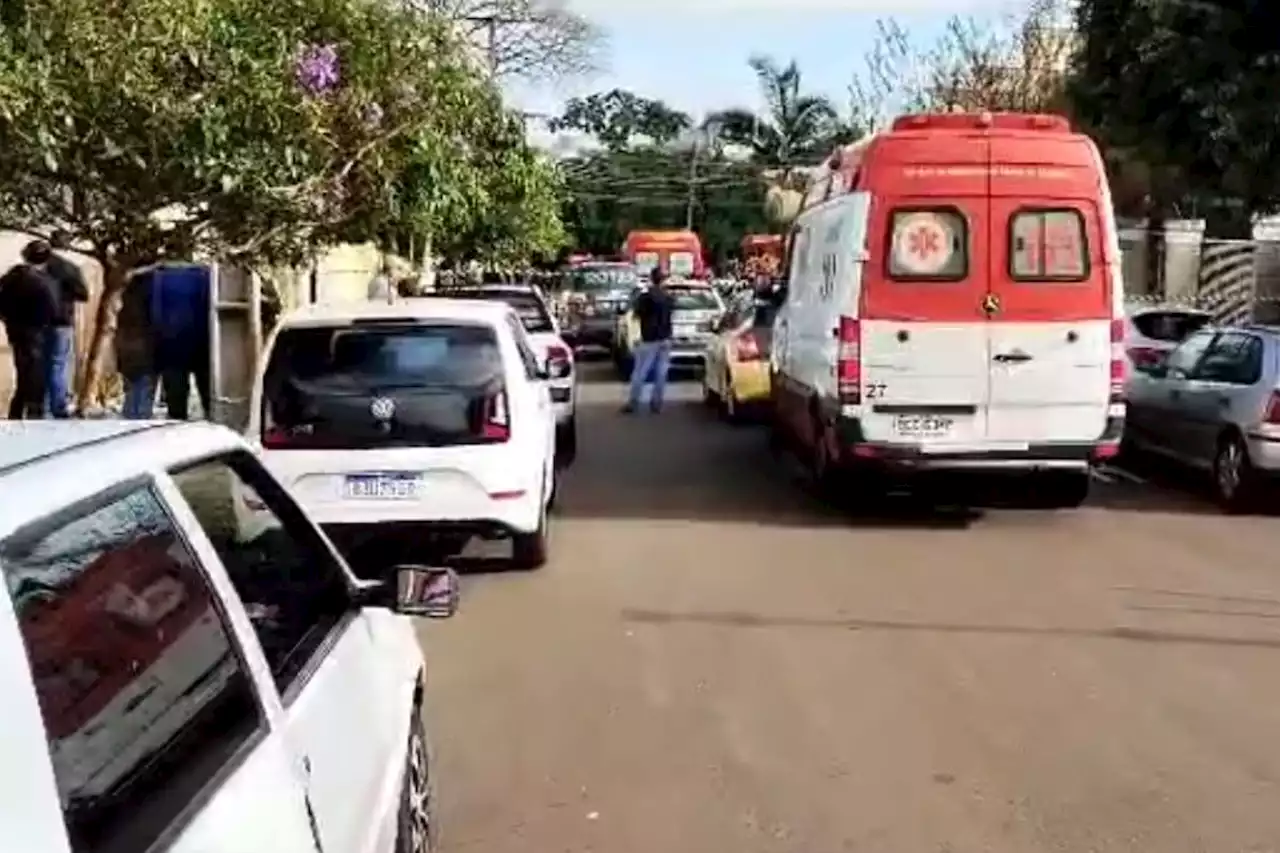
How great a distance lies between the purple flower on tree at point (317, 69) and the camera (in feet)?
43.1

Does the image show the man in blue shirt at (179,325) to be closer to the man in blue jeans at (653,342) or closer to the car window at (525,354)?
the car window at (525,354)

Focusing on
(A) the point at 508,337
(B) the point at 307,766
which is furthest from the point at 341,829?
(A) the point at 508,337

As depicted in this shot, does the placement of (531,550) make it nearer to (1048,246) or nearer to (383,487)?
(383,487)

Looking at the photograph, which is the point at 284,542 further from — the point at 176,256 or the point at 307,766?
the point at 176,256

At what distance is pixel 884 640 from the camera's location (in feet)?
31.6

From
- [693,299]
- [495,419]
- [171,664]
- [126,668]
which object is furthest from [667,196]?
[126,668]

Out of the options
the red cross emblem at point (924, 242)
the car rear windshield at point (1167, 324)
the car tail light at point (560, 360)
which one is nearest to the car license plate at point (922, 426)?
the red cross emblem at point (924, 242)

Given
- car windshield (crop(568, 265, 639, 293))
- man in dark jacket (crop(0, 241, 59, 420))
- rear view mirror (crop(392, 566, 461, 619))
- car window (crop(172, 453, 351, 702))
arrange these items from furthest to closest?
car windshield (crop(568, 265, 639, 293)) < man in dark jacket (crop(0, 241, 59, 420)) < rear view mirror (crop(392, 566, 461, 619)) < car window (crop(172, 453, 351, 702))

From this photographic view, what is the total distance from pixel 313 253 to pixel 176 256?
1995 millimetres

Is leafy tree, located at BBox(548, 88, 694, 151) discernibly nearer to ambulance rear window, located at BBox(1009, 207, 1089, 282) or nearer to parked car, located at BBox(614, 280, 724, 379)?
parked car, located at BBox(614, 280, 724, 379)

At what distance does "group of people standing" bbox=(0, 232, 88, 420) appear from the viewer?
648 inches

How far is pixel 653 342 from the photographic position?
77.4 feet

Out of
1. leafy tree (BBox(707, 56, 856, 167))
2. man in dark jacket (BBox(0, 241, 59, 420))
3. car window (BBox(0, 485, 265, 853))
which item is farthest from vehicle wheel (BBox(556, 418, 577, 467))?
leafy tree (BBox(707, 56, 856, 167))

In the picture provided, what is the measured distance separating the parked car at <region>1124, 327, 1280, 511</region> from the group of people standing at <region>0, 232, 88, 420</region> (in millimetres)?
8972
